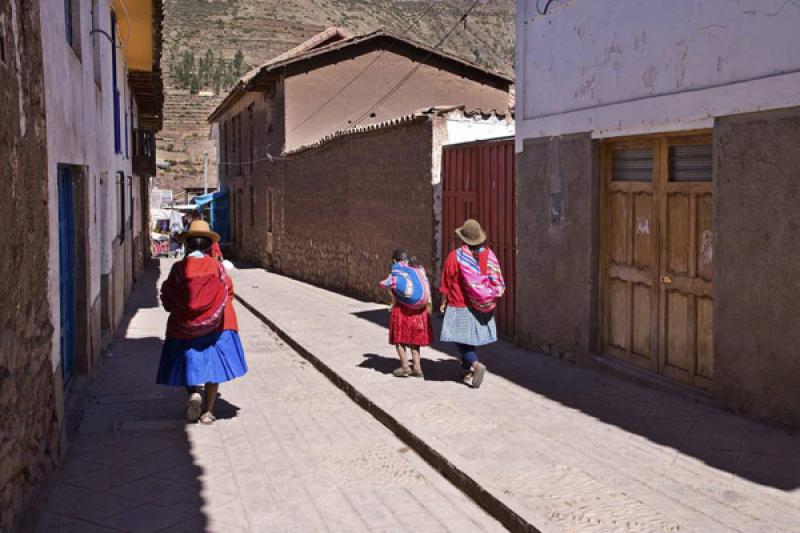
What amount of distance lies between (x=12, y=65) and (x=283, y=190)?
66.5ft

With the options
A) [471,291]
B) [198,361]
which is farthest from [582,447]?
[198,361]

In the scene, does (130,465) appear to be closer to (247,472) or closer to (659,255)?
(247,472)

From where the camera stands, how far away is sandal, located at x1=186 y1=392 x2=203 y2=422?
7.34 metres

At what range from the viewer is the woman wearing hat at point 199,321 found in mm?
6941

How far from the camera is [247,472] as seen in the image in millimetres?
6074

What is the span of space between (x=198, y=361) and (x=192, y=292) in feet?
1.87

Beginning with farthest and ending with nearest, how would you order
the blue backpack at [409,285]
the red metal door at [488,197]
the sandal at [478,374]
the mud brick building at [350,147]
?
the mud brick building at [350,147] → the red metal door at [488,197] → the blue backpack at [409,285] → the sandal at [478,374]

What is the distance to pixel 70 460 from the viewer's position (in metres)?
6.27

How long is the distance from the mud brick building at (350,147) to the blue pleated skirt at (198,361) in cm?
661

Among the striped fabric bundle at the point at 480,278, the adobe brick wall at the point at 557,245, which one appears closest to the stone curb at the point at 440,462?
the striped fabric bundle at the point at 480,278

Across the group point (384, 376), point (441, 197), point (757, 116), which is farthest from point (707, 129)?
point (441, 197)

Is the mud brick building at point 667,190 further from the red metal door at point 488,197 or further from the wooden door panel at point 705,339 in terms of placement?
the red metal door at point 488,197

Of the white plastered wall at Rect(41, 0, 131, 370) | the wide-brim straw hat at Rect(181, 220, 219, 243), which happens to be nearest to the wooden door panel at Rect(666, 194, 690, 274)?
the wide-brim straw hat at Rect(181, 220, 219, 243)

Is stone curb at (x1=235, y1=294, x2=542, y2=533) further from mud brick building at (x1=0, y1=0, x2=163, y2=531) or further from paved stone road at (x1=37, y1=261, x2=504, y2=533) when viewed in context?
mud brick building at (x1=0, y1=0, x2=163, y2=531)
